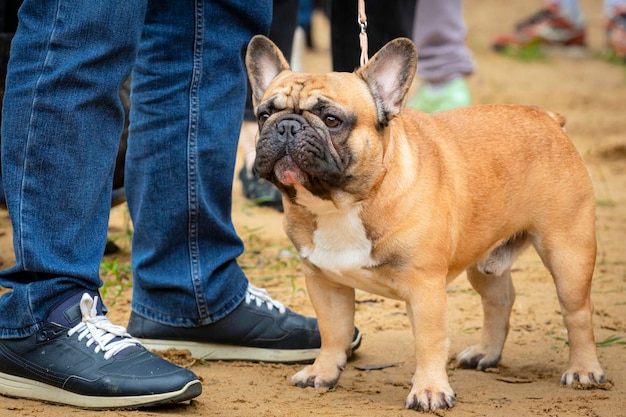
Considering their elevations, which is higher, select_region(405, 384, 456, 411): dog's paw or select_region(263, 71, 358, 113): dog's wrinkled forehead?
select_region(263, 71, 358, 113): dog's wrinkled forehead

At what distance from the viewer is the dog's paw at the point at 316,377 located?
10.8ft

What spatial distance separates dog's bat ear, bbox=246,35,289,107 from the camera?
10.6 feet

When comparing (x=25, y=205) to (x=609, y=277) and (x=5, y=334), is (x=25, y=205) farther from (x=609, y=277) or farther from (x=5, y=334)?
(x=609, y=277)

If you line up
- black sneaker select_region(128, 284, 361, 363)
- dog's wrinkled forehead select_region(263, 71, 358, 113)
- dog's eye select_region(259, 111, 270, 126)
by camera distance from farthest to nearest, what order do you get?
black sneaker select_region(128, 284, 361, 363)
dog's eye select_region(259, 111, 270, 126)
dog's wrinkled forehead select_region(263, 71, 358, 113)

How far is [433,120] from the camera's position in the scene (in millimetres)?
3420

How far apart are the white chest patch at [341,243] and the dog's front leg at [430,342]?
191 millimetres

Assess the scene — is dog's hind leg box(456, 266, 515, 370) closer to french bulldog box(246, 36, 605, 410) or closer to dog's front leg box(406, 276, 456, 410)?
french bulldog box(246, 36, 605, 410)

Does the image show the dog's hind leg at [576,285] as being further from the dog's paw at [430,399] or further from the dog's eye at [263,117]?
the dog's eye at [263,117]

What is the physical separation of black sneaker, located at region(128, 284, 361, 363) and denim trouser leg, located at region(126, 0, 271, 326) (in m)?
0.05

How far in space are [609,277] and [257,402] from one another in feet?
7.23

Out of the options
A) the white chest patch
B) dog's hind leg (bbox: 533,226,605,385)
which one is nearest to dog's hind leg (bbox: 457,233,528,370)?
dog's hind leg (bbox: 533,226,605,385)

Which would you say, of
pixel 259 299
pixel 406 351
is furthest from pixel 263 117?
pixel 406 351

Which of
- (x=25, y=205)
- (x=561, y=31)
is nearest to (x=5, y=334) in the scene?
(x=25, y=205)

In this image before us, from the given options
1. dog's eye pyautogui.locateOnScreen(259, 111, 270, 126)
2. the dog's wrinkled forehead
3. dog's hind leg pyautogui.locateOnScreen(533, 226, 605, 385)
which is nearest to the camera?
the dog's wrinkled forehead
